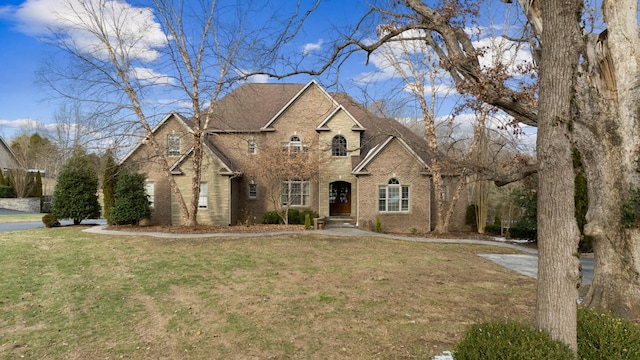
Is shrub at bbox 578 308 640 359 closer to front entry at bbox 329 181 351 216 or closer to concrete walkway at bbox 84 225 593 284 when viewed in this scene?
concrete walkway at bbox 84 225 593 284

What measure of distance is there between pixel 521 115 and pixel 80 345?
350 inches

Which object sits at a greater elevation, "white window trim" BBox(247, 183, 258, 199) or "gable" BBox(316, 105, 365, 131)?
"gable" BBox(316, 105, 365, 131)

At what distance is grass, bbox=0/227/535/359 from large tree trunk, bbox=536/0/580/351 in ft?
6.77

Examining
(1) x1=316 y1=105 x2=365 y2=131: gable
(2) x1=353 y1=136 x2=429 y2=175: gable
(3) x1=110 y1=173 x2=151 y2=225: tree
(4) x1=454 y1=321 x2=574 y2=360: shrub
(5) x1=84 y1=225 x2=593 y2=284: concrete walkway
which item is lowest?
(5) x1=84 y1=225 x2=593 y2=284: concrete walkway

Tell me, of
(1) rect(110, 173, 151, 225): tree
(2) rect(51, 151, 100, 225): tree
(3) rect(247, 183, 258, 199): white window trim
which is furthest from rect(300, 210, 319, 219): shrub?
(2) rect(51, 151, 100, 225): tree

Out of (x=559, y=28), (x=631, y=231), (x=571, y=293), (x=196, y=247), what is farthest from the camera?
(x=196, y=247)

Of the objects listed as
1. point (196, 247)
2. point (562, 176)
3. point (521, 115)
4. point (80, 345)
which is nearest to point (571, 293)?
point (562, 176)

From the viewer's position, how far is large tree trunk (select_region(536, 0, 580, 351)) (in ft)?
13.5

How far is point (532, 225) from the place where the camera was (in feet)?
57.7

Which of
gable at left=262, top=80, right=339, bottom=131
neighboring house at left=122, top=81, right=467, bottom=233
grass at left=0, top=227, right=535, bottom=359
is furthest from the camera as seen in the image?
gable at left=262, top=80, right=339, bottom=131

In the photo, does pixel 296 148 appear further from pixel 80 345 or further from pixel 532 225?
pixel 80 345

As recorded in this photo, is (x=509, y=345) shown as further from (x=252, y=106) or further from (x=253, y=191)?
(x=252, y=106)

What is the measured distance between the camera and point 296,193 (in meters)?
23.2

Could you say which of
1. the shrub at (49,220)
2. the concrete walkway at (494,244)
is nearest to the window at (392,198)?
the concrete walkway at (494,244)
